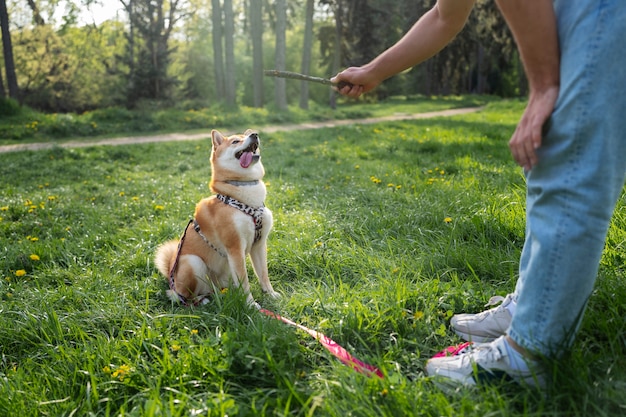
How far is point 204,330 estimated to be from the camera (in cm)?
255

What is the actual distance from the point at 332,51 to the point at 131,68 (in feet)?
42.0

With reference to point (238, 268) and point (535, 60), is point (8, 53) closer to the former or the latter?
point (238, 268)

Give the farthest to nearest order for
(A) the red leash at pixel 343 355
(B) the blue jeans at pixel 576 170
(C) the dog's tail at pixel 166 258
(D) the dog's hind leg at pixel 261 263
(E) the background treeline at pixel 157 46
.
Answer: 1. (E) the background treeline at pixel 157 46
2. (C) the dog's tail at pixel 166 258
3. (D) the dog's hind leg at pixel 261 263
4. (A) the red leash at pixel 343 355
5. (B) the blue jeans at pixel 576 170

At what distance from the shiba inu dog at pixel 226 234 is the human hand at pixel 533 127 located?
6.19 feet

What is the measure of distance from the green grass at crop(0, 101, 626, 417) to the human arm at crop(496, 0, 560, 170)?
760 mm

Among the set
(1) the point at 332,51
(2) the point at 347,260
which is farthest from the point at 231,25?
→ (2) the point at 347,260

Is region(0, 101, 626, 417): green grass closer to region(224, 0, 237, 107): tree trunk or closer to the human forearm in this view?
the human forearm

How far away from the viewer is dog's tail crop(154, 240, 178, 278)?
3346mm

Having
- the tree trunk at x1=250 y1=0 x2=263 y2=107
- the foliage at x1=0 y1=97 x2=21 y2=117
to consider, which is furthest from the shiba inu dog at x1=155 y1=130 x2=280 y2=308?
the tree trunk at x1=250 y1=0 x2=263 y2=107

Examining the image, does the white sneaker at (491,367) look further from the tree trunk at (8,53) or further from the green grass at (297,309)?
the tree trunk at (8,53)

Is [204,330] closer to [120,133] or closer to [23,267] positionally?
[23,267]

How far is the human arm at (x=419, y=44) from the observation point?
2213mm

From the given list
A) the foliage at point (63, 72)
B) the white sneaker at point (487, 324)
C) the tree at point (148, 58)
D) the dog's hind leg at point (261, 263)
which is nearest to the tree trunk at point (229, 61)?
the tree at point (148, 58)

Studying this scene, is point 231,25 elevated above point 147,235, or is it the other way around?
point 231,25
